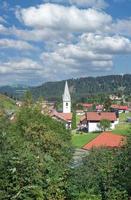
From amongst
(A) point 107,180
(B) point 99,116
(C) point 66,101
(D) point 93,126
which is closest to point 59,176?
(A) point 107,180

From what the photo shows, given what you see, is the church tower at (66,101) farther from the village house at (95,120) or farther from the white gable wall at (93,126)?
the white gable wall at (93,126)

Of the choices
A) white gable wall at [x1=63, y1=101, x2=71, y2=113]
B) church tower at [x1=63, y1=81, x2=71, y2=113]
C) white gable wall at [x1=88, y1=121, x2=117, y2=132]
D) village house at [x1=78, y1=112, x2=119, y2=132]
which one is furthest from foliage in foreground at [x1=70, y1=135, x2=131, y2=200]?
white gable wall at [x1=63, y1=101, x2=71, y2=113]

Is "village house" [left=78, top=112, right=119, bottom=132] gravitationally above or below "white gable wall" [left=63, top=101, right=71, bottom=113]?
below

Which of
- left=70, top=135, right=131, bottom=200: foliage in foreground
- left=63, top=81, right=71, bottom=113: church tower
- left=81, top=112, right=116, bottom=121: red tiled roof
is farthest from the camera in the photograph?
left=63, top=81, right=71, bottom=113: church tower

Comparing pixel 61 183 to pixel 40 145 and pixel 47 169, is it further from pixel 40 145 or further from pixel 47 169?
pixel 40 145

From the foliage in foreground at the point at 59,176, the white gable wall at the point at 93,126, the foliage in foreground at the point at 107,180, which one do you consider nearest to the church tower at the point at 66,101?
the white gable wall at the point at 93,126

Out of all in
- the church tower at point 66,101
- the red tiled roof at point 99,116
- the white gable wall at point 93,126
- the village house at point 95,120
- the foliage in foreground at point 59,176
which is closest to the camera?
the foliage in foreground at point 59,176

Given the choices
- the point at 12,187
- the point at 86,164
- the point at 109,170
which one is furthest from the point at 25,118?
the point at 12,187

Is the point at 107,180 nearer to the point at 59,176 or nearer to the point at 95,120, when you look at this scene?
the point at 59,176

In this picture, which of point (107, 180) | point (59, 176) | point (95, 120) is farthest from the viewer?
point (95, 120)

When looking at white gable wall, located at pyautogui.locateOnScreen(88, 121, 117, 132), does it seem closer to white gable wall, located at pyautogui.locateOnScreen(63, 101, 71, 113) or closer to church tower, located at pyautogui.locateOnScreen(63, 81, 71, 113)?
church tower, located at pyautogui.locateOnScreen(63, 81, 71, 113)

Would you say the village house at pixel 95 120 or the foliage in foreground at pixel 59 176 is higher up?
the village house at pixel 95 120

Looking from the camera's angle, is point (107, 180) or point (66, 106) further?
point (66, 106)

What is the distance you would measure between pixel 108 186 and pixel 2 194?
683 cm
